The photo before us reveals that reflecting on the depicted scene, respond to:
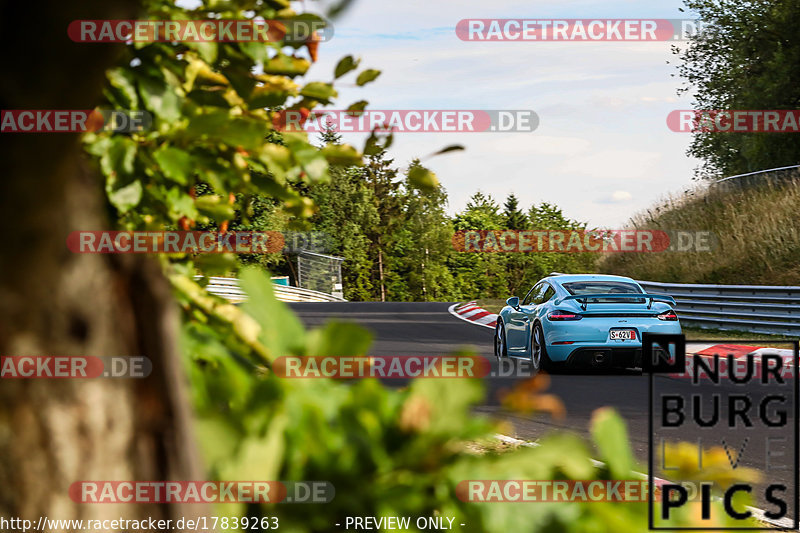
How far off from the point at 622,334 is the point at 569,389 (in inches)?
62.1

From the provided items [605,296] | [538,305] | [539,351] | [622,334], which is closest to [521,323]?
[538,305]

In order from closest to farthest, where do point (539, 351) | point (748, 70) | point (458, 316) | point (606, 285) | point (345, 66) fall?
point (345, 66), point (539, 351), point (606, 285), point (458, 316), point (748, 70)

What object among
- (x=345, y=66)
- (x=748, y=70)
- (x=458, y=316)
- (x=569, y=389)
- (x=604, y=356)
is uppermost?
(x=748, y=70)

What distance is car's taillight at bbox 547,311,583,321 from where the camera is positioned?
1235 centimetres

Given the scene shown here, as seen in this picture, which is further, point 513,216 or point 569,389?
point 513,216

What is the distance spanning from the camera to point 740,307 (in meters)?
20.3

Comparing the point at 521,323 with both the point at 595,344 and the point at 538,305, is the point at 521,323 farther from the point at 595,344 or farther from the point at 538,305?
the point at 595,344

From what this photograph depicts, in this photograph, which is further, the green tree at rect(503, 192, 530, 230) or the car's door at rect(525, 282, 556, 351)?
the green tree at rect(503, 192, 530, 230)

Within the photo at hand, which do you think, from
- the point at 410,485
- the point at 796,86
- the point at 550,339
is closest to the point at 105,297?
the point at 410,485

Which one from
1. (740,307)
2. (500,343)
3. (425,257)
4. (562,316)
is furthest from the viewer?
(425,257)

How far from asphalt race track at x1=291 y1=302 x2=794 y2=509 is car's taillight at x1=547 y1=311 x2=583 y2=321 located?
0.87 metres

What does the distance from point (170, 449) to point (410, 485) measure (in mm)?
363

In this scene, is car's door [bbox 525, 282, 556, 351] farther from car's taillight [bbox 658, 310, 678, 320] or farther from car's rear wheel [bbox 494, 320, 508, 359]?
car's taillight [bbox 658, 310, 678, 320]

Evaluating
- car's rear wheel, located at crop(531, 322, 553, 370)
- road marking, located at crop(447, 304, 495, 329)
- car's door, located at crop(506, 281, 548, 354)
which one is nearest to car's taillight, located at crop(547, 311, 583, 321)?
car's rear wheel, located at crop(531, 322, 553, 370)
